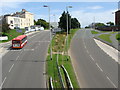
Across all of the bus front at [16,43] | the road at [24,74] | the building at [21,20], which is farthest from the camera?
the building at [21,20]

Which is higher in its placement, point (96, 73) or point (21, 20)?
point (21, 20)

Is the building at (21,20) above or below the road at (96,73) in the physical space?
above

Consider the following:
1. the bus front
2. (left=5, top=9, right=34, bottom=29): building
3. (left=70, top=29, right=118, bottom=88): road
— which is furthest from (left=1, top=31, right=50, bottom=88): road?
(left=5, top=9, right=34, bottom=29): building

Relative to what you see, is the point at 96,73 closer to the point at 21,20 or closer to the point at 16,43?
the point at 16,43

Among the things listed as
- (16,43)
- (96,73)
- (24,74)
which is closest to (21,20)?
(16,43)

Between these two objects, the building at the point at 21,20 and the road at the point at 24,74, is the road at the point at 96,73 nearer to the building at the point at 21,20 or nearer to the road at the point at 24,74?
the road at the point at 24,74

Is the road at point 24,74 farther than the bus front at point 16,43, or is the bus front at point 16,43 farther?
the bus front at point 16,43

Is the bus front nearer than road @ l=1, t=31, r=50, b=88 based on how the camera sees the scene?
No

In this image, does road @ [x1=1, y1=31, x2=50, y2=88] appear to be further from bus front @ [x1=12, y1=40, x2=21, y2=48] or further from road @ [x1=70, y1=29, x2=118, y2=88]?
bus front @ [x1=12, y1=40, x2=21, y2=48]

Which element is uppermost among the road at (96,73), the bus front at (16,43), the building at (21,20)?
the building at (21,20)

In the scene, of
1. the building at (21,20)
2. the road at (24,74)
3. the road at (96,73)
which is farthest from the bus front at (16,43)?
the building at (21,20)

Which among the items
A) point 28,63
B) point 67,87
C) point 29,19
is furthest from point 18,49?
point 29,19

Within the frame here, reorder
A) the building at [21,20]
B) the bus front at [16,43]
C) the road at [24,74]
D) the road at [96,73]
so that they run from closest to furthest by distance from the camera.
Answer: the road at [24,74] < the road at [96,73] < the bus front at [16,43] < the building at [21,20]

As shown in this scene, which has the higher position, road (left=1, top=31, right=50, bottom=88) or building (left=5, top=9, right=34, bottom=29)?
building (left=5, top=9, right=34, bottom=29)
